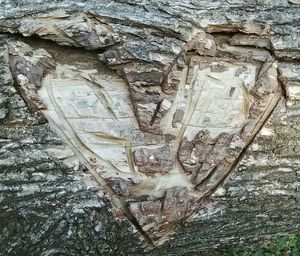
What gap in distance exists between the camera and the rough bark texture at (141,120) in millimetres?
1924

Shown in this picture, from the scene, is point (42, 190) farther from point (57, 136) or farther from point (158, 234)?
point (158, 234)

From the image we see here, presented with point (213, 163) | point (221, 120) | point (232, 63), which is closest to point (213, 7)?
point (232, 63)

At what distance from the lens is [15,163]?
205cm

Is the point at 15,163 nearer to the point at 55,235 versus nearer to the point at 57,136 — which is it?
the point at 57,136

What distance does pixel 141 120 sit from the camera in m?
2.08

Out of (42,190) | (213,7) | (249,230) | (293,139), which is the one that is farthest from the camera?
(249,230)

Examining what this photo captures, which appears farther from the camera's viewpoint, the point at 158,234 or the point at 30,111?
the point at 158,234

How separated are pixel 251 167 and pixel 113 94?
2.00ft

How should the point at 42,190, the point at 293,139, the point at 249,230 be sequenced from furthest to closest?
the point at 249,230 → the point at 293,139 → the point at 42,190

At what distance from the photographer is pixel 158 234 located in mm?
2354

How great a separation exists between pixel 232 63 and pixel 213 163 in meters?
0.38

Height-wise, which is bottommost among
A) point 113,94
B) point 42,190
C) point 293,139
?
point 42,190

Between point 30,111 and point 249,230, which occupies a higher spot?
point 30,111

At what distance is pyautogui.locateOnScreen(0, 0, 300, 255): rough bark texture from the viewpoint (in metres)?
1.92
